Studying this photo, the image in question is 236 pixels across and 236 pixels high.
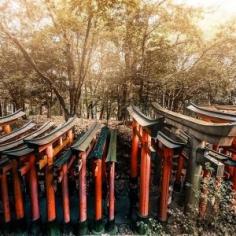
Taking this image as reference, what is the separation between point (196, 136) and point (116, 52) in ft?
36.8

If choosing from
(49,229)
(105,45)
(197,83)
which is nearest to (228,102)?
(197,83)

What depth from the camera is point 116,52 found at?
48.4ft

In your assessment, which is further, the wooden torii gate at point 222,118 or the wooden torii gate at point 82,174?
the wooden torii gate at point 82,174

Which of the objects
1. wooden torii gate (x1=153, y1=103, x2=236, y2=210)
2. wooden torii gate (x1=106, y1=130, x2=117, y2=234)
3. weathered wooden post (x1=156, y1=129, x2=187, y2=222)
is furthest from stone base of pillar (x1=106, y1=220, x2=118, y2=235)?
wooden torii gate (x1=153, y1=103, x2=236, y2=210)

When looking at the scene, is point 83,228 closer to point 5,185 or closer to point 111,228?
point 111,228

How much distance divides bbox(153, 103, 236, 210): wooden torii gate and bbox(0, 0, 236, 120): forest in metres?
3.95

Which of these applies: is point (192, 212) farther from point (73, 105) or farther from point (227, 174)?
point (73, 105)

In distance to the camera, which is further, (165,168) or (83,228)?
(83,228)

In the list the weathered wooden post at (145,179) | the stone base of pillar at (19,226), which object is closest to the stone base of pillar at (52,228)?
the stone base of pillar at (19,226)

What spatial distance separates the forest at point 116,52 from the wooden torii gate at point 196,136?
13.0 feet

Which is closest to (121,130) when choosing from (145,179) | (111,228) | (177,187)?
(177,187)

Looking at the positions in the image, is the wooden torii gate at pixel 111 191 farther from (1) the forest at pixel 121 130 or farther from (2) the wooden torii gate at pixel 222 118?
(2) the wooden torii gate at pixel 222 118

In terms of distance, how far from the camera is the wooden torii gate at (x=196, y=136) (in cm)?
361

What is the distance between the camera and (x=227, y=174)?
6.91 meters
